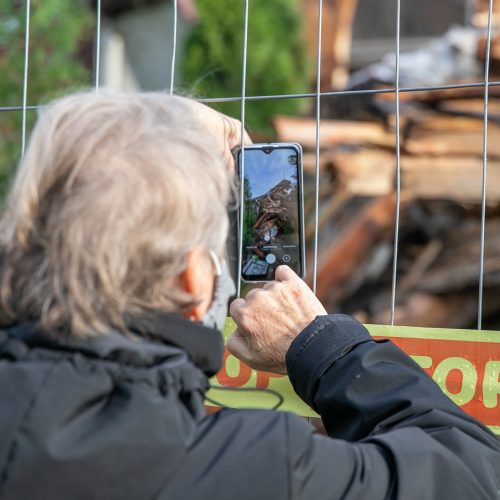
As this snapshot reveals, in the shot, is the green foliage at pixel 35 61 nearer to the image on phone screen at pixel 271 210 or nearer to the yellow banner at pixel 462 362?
the image on phone screen at pixel 271 210

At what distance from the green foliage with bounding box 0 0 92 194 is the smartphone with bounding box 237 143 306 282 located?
5.27 metres

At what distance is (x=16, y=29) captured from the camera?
7.31 meters

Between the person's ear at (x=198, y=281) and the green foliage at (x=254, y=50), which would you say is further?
the green foliage at (x=254, y=50)

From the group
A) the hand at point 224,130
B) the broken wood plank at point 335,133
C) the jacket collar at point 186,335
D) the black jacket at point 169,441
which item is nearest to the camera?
the black jacket at point 169,441

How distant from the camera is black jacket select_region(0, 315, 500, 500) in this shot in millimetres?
1152

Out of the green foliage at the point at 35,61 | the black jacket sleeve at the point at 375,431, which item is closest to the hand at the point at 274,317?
the black jacket sleeve at the point at 375,431

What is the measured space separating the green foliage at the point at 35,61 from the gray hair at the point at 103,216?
587 cm

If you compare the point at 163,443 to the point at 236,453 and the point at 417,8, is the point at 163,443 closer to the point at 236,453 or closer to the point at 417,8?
the point at 236,453

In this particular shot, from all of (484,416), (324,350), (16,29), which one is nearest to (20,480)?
(324,350)

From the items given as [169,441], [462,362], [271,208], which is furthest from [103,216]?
[462,362]

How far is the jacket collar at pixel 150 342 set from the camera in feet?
4.01

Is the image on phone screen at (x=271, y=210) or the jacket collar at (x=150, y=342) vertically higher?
the image on phone screen at (x=271, y=210)

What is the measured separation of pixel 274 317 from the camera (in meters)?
1.78

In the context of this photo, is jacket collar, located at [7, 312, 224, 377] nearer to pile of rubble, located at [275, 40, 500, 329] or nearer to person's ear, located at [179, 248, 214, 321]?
person's ear, located at [179, 248, 214, 321]
